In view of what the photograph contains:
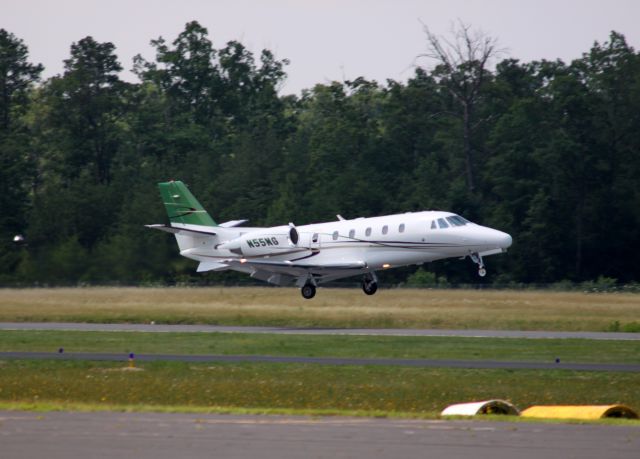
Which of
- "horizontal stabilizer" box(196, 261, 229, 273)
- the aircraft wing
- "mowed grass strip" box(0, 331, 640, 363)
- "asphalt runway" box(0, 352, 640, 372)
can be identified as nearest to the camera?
"asphalt runway" box(0, 352, 640, 372)

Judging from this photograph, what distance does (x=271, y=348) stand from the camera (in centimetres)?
3034

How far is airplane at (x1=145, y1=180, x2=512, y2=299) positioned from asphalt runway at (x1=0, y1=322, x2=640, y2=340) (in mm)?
3955

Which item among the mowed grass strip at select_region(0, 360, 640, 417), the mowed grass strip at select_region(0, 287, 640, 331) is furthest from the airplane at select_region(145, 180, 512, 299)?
the mowed grass strip at select_region(0, 360, 640, 417)

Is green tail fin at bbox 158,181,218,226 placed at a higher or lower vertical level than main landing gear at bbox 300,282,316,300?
higher

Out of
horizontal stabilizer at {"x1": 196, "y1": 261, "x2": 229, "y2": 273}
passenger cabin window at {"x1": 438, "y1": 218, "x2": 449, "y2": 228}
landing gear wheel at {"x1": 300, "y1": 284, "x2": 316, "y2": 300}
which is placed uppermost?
passenger cabin window at {"x1": 438, "y1": 218, "x2": 449, "y2": 228}

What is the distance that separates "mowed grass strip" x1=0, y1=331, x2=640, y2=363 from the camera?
91.9 feet

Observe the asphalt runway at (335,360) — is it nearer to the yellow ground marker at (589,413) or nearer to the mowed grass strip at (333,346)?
the mowed grass strip at (333,346)

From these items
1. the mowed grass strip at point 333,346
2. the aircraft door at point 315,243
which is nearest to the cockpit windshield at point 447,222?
the aircraft door at point 315,243

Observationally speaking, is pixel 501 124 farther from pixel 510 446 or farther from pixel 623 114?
pixel 510 446

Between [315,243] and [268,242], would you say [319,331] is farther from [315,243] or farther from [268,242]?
[268,242]

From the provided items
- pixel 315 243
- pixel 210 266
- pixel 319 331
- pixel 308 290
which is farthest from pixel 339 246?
pixel 319 331

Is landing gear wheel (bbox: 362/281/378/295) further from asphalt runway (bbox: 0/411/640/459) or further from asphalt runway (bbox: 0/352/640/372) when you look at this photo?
asphalt runway (bbox: 0/411/640/459)

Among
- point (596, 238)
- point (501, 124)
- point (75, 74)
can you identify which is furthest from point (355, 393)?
point (75, 74)

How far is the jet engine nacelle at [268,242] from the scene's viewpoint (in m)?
41.4
